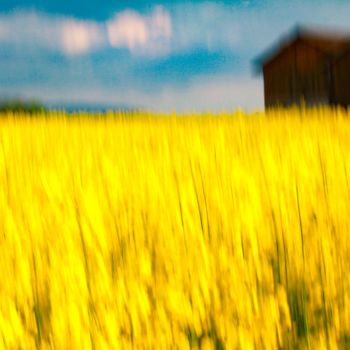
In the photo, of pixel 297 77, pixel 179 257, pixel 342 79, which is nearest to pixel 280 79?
pixel 297 77

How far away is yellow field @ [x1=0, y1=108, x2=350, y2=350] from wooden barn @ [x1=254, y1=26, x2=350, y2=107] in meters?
12.8

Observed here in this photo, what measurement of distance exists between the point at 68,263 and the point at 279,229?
60cm

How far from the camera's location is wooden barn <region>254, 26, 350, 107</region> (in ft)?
47.1

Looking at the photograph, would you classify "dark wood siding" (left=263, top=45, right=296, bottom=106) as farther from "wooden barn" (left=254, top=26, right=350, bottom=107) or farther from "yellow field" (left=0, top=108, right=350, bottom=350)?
"yellow field" (left=0, top=108, right=350, bottom=350)

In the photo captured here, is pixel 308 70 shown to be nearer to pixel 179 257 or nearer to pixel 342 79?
pixel 342 79

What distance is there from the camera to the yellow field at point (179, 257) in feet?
4.61

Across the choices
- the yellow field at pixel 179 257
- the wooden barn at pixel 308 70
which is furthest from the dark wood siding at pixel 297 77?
the yellow field at pixel 179 257

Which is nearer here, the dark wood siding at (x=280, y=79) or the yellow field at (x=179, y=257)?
the yellow field at (x=179, y=257)

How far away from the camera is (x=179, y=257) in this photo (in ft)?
5.16

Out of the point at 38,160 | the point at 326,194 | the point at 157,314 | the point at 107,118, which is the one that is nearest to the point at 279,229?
the point at 326,194

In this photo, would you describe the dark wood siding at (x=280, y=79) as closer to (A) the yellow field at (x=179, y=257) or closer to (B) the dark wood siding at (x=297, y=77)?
(B) the dark wood siding at (x=297, y=77)

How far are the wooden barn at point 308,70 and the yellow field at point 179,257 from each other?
41.9 ft

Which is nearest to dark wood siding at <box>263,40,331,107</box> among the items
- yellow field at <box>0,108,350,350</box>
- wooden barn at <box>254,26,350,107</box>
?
wooden barn at <box>254,26,350,107</box>

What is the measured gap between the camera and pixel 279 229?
1.74 meters
